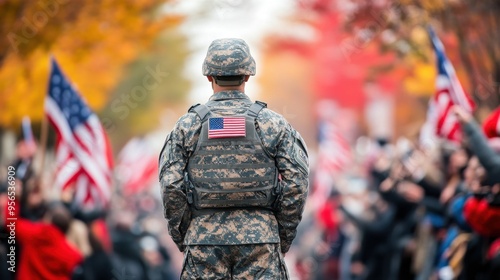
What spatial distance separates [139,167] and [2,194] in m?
15.1

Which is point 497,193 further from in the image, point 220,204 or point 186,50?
point 186,50

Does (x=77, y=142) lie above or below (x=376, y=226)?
above

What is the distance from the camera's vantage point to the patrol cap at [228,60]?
30.5ft

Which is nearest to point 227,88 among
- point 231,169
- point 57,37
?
point 231,169

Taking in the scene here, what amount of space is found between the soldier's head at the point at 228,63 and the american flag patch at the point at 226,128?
1.08 ft

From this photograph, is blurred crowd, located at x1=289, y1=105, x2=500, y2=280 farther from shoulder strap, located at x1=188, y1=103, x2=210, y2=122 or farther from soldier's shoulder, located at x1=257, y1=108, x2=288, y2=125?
shoulder strap, located at x1=188, y1=103, x2=210, y2=122

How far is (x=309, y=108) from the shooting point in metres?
82.8

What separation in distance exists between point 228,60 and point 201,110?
0.39 meters

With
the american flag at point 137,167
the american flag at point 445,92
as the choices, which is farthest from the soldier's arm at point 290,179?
the american flag at point 137,167

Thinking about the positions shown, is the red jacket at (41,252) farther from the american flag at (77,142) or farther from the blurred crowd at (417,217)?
the blurred crowd at (417,217)

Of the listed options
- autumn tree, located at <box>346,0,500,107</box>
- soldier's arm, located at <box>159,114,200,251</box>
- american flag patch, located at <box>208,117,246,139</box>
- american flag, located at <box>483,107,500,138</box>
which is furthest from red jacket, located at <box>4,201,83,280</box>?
autumn tree, located at <box>346,0,500,107</box>

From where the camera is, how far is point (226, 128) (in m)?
9.19

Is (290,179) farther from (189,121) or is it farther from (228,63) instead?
(228,63)

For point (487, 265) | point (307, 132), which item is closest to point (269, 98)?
point (307, 132)
